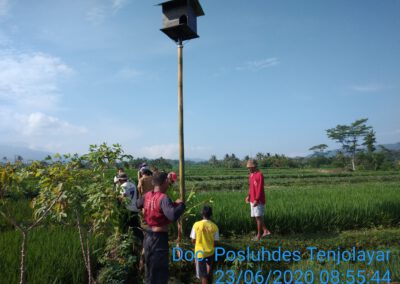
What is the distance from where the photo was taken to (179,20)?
5.59 metres

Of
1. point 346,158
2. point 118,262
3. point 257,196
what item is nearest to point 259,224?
point 257,196

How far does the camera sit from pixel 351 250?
5129 millimetres

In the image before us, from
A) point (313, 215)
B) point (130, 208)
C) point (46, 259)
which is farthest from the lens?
point (313, 215)

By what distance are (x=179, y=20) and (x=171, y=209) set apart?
415 cm

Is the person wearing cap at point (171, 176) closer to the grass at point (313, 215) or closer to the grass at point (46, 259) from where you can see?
the grass at point (46, 259)

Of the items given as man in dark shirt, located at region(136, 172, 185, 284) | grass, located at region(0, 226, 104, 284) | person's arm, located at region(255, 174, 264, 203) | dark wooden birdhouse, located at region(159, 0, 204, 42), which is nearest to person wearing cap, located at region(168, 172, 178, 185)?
man in dark shirt, located at region(136, 172, 185, 284)

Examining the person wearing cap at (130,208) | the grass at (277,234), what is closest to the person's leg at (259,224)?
the grass at (277,234)

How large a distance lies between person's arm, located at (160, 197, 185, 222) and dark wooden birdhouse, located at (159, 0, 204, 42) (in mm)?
3667

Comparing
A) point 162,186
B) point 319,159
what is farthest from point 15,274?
point 319,159

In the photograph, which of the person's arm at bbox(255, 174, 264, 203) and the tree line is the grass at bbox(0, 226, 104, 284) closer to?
the person's arm at bbox(255, 174, 264, 203)

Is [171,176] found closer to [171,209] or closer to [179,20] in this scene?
[171,209]

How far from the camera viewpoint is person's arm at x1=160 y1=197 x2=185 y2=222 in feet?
9.69

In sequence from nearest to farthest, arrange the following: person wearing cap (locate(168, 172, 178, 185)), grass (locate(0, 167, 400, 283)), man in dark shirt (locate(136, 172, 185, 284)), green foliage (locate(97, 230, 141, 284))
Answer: man in dark shirt (locate(136, 172, 185, 284))
grass (locate(0, 167, 400, 283))
green foliage (locate(97, 230, 141, 284))
person wearing cap (locate(168, 172, 178, 185))

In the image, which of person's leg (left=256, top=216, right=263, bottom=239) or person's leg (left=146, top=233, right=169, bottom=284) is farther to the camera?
person's leg (left=256, top=216, right=263, bottom=239)
